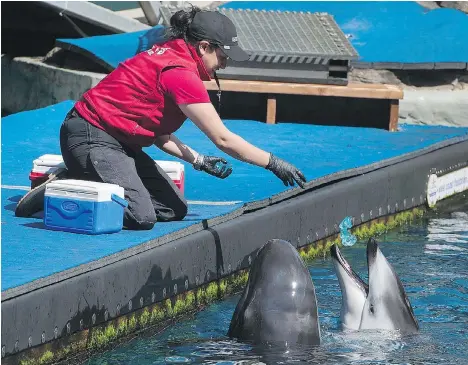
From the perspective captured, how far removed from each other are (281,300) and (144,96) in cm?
160

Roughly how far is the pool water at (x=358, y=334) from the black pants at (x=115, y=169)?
22.9 inches

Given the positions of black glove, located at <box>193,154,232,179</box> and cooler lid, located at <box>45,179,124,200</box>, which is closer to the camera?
cooler lid, located at <box>45,179,124,200</box>

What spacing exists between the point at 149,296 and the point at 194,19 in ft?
4.73

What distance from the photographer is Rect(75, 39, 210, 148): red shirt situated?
5832 millimetres

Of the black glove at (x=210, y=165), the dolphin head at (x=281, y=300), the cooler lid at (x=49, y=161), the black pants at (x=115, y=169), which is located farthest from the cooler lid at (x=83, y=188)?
the dolphin head at (x=281, y=300)

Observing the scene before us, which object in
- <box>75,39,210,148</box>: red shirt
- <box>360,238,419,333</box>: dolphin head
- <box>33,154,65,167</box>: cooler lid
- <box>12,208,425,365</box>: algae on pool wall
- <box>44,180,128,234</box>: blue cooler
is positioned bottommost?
<box>12,208,425,365</box>: algae on pool wall

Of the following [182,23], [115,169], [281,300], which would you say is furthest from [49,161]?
[281,300]

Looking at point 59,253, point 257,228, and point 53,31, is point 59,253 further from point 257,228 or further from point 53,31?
point 53,31

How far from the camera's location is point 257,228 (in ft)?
21.5

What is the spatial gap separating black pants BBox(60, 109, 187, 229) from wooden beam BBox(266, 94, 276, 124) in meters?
3.75

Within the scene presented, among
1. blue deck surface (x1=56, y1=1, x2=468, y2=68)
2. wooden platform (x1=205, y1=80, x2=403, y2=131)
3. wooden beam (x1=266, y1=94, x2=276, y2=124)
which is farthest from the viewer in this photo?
blue deck surface (x1=56, y1=1, x2=468, y2=68)

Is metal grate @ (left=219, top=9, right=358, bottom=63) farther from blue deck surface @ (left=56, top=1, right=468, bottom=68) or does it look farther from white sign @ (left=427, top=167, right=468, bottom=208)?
white sign @ (left=427, top=167, right=468, bottom=208)

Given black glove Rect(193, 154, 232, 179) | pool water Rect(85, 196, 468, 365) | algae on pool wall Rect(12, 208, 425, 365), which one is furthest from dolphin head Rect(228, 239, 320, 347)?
black glove Rect(193, 154, 232, 179)

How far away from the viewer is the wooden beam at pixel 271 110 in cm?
987
